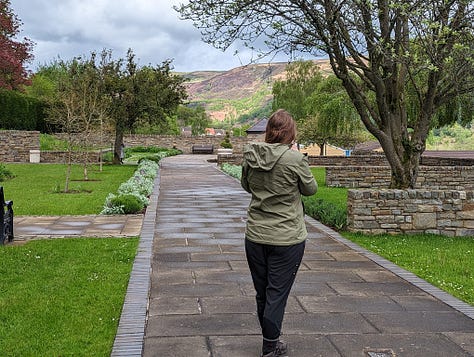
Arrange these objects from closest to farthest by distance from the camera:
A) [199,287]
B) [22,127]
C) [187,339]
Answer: [187,339] → [199,287] → [22,127]

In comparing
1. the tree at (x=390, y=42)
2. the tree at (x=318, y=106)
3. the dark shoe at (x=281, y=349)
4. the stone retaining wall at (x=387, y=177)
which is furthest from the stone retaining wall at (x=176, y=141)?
the dark shoe at (x=281, y=349)

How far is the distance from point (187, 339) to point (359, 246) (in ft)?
14.4

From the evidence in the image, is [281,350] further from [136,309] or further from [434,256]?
[434,256]

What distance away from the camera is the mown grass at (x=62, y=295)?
3.98 meters

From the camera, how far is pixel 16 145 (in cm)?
2961

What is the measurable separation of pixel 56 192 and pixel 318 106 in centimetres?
1294

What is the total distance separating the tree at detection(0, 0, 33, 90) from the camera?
3102 centimetres

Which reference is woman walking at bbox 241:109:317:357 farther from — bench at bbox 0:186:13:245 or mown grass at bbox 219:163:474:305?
bench at bbox 0:186:13:245

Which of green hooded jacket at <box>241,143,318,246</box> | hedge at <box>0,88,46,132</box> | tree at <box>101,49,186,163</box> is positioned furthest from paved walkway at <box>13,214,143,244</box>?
hedge at <box>0,88,46,132</box>

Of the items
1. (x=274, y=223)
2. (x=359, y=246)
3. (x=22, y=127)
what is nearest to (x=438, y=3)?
(x=359, y=246)

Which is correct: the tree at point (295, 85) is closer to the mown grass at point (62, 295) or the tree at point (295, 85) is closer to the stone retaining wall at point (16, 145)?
the stone retaining wall at point (16, 145)

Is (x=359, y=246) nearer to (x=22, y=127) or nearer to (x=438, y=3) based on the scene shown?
(x=438, y=3)

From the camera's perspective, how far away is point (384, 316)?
15.4 feet

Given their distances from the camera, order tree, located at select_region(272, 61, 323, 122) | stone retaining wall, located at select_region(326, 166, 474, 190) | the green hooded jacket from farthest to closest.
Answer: tree, located at select_region(272, 61, 323, 122)
stone retaining wall, located at select_region(326, 166, 474, 190)
the green hooded jacket
